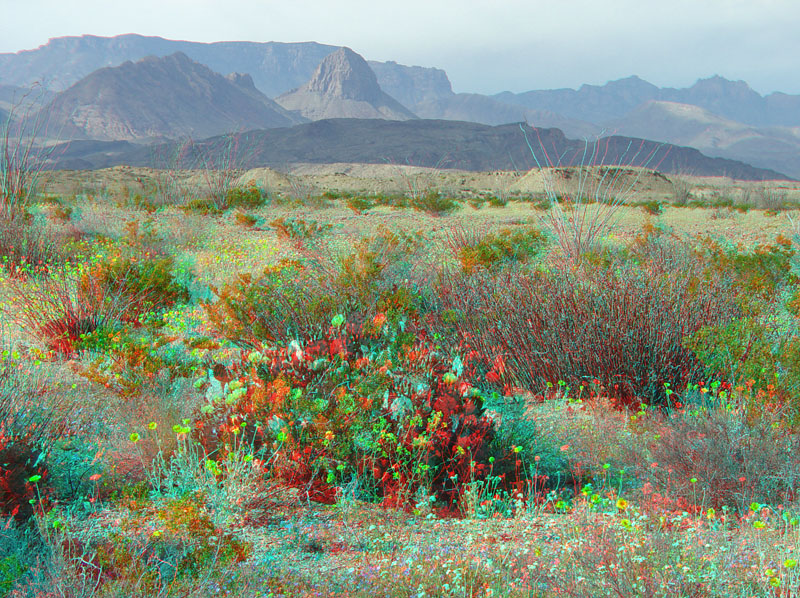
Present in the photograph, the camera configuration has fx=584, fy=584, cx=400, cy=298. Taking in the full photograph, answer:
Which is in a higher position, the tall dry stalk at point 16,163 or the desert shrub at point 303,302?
the tall dry stalk at point 16,163

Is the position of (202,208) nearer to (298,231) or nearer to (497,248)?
Result: (298,231)

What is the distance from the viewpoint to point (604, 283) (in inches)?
201

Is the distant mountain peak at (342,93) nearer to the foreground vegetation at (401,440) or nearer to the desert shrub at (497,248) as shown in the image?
the desert shrub at (497,248)

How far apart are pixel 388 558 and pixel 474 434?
1.02 m

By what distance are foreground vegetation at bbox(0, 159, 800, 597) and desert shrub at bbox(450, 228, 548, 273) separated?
1.64m

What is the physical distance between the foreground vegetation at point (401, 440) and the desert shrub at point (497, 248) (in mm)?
1640

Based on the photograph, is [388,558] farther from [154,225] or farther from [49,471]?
[154,225]

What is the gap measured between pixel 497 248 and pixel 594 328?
168 inches

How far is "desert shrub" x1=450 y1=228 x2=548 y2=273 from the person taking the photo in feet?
26.1

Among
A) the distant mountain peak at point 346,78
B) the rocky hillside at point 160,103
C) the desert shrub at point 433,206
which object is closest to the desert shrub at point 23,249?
the desert shrub at point 433,206

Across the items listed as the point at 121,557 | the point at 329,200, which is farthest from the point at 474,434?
the point at 329,200

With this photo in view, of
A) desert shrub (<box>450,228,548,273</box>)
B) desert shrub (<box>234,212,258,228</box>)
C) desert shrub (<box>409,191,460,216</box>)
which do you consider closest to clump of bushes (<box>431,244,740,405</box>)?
desert shrub (<box>450,228,548,273</box>)

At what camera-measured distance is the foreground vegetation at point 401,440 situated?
7.17 feet

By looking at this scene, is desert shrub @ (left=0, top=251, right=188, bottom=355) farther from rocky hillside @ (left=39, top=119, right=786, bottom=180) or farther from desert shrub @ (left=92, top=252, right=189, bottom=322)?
rocky hillside @ (left=39, top=119, right=786, bottom=180)
